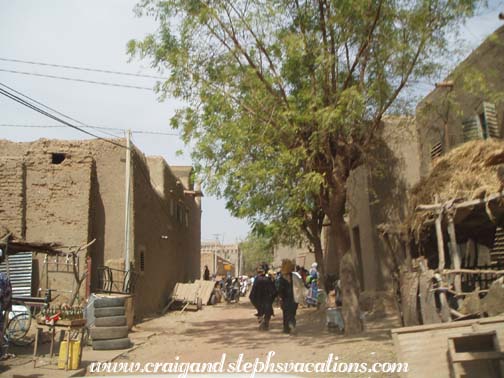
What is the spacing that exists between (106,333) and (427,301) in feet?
21.4

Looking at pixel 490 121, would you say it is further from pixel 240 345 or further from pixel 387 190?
pixel 240 345

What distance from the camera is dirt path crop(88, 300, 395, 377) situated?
9.10 meters

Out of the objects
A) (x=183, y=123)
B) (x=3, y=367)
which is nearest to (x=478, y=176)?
(x=183, y=123)

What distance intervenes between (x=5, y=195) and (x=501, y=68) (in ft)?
44.4

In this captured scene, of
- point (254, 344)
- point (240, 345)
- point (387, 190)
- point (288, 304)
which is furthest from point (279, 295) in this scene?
point (387, 190)

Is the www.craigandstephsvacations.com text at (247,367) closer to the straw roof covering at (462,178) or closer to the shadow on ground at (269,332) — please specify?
the shadow on ground at (269,332)

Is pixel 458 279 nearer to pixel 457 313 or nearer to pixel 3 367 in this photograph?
pixel 457 313

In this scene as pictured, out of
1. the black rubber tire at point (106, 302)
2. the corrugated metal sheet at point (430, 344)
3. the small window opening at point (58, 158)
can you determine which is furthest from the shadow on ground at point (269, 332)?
the small window opening at point (58, 158)

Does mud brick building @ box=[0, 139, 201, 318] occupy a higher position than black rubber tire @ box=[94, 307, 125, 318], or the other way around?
mud brick building @ box=[0, 139, 201, 318]

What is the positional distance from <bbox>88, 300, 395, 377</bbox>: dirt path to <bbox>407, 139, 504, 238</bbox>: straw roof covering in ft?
8.52

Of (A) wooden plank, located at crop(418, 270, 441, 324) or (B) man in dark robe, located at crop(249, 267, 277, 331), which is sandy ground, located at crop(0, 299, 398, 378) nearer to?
(B) man in dark robe, located at crop(249, 267, 277, 331)

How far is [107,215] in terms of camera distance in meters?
16.2

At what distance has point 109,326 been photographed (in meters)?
11.2

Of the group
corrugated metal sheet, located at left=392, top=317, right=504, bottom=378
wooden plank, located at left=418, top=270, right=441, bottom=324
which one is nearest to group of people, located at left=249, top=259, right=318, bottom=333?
wooden plank, located at left=418, top=270, right=441, bottom=324
